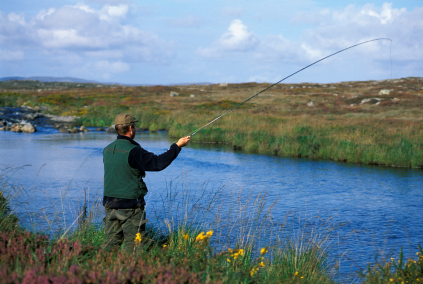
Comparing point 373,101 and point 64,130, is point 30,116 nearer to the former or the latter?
point 64,130

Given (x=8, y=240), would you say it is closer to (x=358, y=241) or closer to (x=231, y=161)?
(x=358, y=241)

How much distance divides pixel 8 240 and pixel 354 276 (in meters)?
4.28

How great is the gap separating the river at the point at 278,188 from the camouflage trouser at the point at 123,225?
139 centimetres

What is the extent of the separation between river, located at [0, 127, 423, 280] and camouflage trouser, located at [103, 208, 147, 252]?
1392mm

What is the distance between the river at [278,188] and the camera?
757 cm

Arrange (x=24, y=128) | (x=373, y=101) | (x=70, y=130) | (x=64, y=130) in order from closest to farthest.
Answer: (x=24, y=128) → (x=70, y=130) → (x=64, y=130) → (x=373, y=101)

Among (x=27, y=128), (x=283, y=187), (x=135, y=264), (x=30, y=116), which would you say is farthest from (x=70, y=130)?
(x=135, y=264)

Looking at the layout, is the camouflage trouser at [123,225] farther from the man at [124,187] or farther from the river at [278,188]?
the river at [278,188]

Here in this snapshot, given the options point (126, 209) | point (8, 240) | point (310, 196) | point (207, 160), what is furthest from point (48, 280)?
point (207, 160)

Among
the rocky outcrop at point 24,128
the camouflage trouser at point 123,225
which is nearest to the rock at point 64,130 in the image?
the rocky outcrop at point 24,128

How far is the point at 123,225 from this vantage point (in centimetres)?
447

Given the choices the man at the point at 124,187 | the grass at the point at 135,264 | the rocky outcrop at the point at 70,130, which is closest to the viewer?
the grass at the point at 135,264

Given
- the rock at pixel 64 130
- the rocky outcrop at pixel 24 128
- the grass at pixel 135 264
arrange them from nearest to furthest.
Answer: the grass at pixel 135 264 < the rocky outcrop at pixel 24 128 < the rock at pixel 64 130

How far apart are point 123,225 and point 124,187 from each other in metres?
0.42
